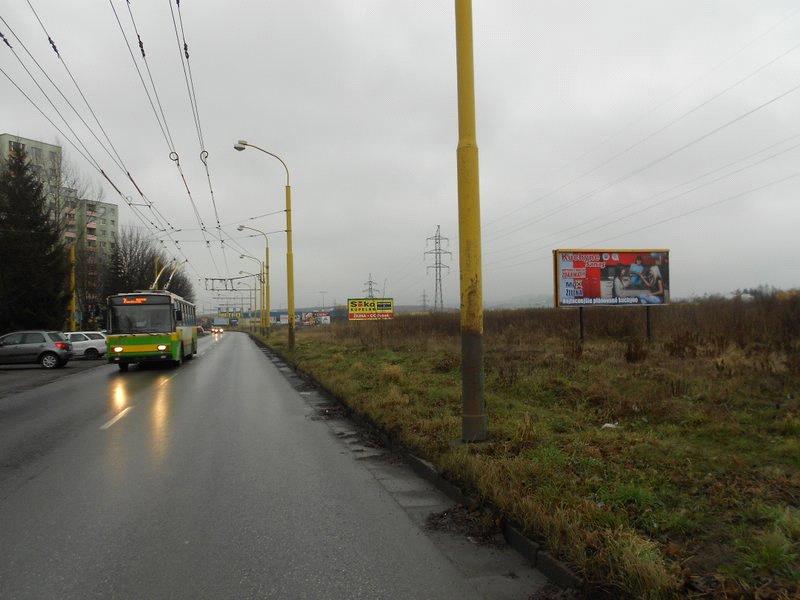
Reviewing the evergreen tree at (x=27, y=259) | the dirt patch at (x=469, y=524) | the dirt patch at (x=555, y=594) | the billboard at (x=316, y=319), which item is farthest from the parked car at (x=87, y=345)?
the billboard at (x=316, y=319)

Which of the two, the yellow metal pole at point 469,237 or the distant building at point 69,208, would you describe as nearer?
the yellow metal pole at point 469,237

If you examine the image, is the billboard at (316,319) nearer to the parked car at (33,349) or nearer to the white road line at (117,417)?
the parked car at (33,349)

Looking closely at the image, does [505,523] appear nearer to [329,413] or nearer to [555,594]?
[555,594]

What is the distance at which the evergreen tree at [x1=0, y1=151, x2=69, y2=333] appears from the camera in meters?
33.3

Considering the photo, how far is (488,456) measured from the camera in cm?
608

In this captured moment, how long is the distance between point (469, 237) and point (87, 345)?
29.6 m

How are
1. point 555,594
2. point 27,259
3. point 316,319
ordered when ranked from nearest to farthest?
point 555,594, point 27,259, point 316,319

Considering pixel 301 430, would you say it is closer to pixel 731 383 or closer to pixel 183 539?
pixel 183 539

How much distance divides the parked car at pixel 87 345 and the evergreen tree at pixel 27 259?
5054 millimetres

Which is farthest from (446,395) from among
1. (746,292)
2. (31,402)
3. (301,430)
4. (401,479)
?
(746,292)

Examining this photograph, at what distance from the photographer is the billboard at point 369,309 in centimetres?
4519

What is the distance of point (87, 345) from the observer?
1203 inches

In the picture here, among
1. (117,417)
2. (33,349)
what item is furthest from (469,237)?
(33,349)

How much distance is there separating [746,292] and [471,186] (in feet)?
77.5
